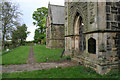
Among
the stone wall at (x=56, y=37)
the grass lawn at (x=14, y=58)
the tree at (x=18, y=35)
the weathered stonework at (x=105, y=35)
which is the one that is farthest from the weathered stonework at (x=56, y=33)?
the weathered stonework at (x=105, y=35)

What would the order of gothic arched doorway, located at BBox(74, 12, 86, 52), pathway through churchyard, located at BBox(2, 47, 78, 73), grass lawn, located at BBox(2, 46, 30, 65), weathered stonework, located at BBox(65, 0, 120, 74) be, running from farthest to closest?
1. gothic arched doorway, located at BBox(74, 12, 86, 52)
2. grass lawn, located at BBox(2, 46, 30, 65)
3. pathway through churchyard, located at BBox(2, 47, 78, 73)
4. weathered stonework, located at BBox(65, 0, 120, 74)

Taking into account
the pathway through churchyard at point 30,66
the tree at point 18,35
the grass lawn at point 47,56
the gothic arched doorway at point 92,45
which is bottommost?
the pathway through churchyard at point 30,66

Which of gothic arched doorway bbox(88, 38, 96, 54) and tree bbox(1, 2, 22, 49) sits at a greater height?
tree bbox(1, 2, 22, 49)

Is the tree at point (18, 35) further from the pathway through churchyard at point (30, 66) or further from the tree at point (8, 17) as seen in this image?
the pathway through churchyard at point (30, 66)

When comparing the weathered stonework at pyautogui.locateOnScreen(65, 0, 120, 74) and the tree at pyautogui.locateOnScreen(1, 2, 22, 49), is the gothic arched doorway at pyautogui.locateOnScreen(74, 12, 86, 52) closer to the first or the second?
the weathered stonework at pyautogui.locateOnScreen(65, 0, 120, 74)

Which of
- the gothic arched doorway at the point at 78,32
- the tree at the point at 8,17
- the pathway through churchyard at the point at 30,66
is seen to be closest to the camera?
the pathway through churchyard at the point at 30,66

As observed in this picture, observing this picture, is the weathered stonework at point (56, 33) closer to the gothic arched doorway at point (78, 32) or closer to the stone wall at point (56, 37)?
the stone wall at point (56, 37)

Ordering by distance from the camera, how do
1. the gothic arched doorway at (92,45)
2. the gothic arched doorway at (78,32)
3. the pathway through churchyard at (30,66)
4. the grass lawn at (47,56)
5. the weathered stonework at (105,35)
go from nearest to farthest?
the weathered stonework at (105,35) < the gothic arched doorway at (92,45) < the pathway through churchyard at (30,66) < the gothic arched doorway at (78,32) < the grass lawn at (47,56)

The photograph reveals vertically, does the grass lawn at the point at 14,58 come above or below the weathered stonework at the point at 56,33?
below

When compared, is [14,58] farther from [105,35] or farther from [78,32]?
[105,35]

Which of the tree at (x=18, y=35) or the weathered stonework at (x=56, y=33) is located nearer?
the weathered stonework at (x=56, y=33)

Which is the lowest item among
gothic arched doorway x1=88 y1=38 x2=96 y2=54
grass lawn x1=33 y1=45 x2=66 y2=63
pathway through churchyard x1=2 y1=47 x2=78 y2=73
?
pathway through churchyard x1=2 y1=47 x2=78 y2=73

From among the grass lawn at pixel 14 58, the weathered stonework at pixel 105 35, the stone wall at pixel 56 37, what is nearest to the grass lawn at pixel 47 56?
the grass lawn at pixel 14 58

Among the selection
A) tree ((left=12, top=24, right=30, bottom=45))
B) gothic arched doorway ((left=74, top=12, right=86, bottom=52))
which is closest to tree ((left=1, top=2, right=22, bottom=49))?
tree ((left=12, top=24, right=30, bottom=45))
